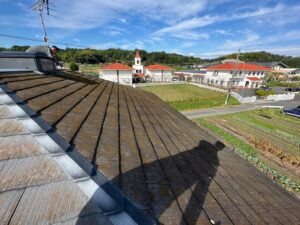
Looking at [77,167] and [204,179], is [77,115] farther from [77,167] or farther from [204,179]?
[204,179]

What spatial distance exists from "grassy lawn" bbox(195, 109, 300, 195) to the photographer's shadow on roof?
1041cm

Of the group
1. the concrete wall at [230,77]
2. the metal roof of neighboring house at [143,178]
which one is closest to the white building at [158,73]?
the concrete wall at [230,77]

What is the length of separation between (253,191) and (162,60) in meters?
116

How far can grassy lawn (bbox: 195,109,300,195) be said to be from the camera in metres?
11.0

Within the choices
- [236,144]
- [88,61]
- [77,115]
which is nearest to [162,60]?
[88,61]

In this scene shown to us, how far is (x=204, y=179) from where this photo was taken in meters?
2.72

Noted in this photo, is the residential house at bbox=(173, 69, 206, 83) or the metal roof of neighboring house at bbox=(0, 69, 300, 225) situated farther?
the residential house at bbox=(173, 69, 206, 83)

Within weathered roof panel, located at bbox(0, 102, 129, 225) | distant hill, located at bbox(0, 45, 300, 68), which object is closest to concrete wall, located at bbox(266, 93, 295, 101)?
weathered roof panel, located at bbox(0, 102, 129, 225)

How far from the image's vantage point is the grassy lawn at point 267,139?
35.9 feet

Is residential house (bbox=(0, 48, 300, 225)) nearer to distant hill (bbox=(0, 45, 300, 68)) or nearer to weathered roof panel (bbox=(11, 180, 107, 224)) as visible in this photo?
weathered roof panel (bbox=(11, 180, 107, 224))

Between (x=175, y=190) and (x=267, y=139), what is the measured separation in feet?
57.5

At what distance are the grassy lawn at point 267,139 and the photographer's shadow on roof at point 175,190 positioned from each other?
1041 cm

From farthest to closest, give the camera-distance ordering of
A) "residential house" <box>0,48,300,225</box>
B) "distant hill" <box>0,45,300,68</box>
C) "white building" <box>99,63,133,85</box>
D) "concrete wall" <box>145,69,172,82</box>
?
1. "distant hill" <box>0,45,300,68</box>
2. "concrete wall" <box>145,69,172,82</box>
3. "white building" <box>99,63,133,85</box>
4. "residential house" <box>0,48,300,225</box>

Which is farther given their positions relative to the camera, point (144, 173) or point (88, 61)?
point (88, 61)
